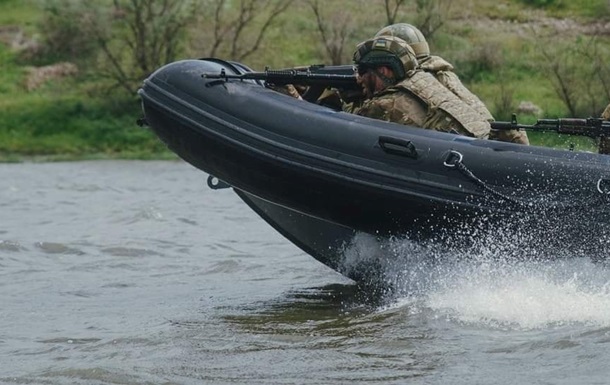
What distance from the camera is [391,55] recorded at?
811 centimetres

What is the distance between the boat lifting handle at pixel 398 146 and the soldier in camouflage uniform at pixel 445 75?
0.71 m

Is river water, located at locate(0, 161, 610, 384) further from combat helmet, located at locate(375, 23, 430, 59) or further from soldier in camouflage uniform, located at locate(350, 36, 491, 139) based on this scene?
combat helmet, located at locate(375, 23, 430, 59)

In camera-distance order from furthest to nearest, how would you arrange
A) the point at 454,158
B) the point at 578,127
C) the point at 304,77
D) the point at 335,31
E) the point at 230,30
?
1. the point at 230,30
2. the point at 335,31
3. the point at 304,77
4. the point at 578,127
5. the point at 454,158

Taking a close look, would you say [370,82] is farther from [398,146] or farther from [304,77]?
[398,146]

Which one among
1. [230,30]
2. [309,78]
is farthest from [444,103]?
[230,30]

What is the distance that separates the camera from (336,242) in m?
8.52

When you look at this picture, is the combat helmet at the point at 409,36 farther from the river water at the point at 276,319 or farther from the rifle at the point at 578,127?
the river water at the point at 276,319

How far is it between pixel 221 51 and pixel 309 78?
22.6 m

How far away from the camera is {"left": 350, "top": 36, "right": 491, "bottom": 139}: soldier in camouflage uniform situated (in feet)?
25.8

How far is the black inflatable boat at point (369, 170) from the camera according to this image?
7.16 metres

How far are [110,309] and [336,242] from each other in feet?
4.51

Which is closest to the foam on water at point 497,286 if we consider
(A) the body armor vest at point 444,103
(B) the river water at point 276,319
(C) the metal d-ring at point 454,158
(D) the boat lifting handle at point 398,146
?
(B) the river water at point 276,319

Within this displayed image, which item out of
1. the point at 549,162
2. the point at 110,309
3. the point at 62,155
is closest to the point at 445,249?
the point at 549,162

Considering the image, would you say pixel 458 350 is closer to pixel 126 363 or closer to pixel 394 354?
pixel 394 354
